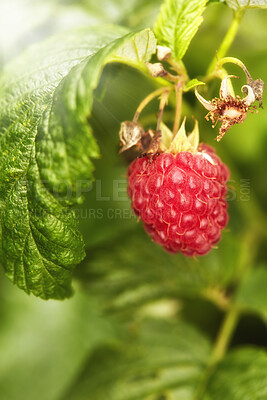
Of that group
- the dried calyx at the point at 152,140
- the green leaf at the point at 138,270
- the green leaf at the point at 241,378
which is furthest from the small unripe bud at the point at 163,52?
the green leaf at the point at 241,378

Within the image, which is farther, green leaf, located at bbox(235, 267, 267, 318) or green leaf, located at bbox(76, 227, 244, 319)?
green leaf, located at bbox(76, 227, 244, 319)

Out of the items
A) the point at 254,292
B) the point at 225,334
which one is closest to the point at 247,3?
the point at 254,292

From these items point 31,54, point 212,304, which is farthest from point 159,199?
point 212,304

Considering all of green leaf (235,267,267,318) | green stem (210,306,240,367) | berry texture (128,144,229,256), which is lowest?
green stem (210,306,240,367)

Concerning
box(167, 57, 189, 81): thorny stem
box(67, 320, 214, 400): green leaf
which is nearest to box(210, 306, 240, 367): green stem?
box(67, 320, 214, 400): green leaf

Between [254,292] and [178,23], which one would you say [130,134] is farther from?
[254,292]

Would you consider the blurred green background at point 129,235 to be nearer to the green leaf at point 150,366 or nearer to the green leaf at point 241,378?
the green leaf at point 150,366

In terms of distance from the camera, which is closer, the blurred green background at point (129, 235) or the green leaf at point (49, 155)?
the green leaf at point (49, 155)

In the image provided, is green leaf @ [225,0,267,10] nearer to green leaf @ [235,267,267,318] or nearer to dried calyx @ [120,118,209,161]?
dried calyx @ [120,118,209,161]
